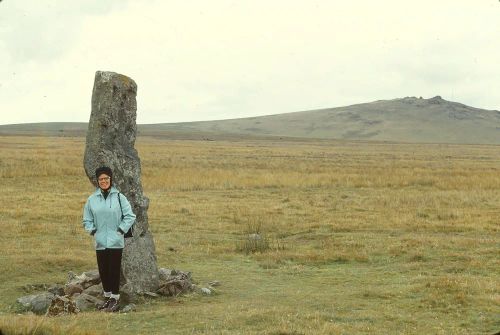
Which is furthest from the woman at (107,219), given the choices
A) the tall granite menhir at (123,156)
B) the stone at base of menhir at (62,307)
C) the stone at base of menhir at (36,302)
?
the tall granite menhir at (123,156)

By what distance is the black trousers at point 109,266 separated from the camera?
12.0 m

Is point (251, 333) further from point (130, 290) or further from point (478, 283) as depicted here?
point (478, 283)

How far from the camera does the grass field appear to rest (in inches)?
434

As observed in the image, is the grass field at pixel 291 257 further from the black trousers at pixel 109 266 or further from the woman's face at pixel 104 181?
the woman's face at pixel 104 181

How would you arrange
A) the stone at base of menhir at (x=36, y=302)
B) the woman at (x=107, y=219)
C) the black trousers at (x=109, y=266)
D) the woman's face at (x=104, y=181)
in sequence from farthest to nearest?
1. the stone at base of menhir at (x=36, y=302)
2. the black trousers at (x=109, y=266)
3. the woman at (x=107, y=219)
4. the woman's face at (x=104, y=181)

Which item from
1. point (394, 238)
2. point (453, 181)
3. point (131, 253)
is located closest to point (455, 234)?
point (394, 238)

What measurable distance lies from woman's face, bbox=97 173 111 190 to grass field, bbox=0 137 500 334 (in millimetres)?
2266

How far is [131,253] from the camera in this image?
555 inches

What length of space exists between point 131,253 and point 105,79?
3829 mm

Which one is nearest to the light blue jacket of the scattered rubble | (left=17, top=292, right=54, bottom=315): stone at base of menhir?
the scattered rubble

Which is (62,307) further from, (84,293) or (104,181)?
(104,181)

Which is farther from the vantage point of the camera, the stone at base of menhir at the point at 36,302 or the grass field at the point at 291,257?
the stone at base of menhir at the point at 36,302

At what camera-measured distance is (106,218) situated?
1162 centimetres

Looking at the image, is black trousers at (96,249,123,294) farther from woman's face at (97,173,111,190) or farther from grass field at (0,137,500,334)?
woman's face at (97,173,111,190)
